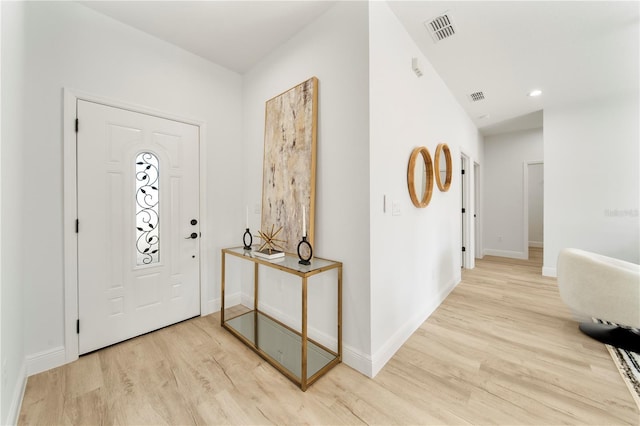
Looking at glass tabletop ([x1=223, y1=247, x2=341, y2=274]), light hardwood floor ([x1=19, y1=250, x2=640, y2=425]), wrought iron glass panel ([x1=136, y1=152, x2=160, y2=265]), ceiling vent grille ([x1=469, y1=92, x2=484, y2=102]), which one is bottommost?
light hardwood floor ([x1=19, y1=250, x2=640, y2=425])

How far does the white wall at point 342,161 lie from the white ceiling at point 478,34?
0.89 ft

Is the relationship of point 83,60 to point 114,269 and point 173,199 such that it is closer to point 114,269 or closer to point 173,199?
point 173,199

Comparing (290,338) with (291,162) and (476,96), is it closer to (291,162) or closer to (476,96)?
(291,162)

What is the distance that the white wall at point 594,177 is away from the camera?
350 cm

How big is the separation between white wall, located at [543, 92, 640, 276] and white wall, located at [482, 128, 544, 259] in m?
1.31

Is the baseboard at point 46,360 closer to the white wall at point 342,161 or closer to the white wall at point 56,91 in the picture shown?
the white wall at point 56,91

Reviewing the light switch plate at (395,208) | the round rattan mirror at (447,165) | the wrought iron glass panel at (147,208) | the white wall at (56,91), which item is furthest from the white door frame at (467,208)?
the wrought iron glass panel at (147,208)

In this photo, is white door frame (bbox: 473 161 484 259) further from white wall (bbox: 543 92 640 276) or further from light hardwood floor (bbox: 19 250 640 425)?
light hardwood floor (bbox: 19 250 640 425)

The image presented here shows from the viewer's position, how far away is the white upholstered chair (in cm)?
189

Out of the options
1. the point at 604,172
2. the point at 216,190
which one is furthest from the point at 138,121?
the point at 604,172

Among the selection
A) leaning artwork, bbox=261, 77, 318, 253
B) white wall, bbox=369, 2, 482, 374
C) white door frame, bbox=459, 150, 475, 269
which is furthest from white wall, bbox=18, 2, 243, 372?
white door frame, bbox=459, 150, 475, 269

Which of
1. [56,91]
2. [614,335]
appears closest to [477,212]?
[614,335]

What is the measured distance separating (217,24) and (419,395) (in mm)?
3271

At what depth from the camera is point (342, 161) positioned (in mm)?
1901
